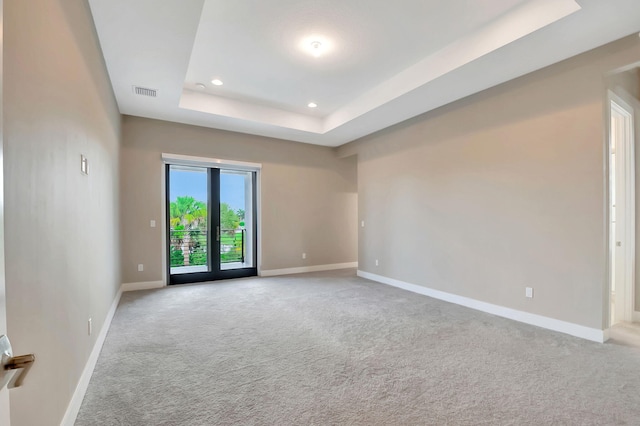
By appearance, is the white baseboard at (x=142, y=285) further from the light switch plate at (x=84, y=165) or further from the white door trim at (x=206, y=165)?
the light switch plate at (x=84, y=165)

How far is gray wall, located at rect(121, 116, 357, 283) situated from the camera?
4.93 m

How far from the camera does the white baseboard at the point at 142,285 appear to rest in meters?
4.82

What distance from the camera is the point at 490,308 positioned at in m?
3.80

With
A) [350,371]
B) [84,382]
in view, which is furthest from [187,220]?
[350,371]

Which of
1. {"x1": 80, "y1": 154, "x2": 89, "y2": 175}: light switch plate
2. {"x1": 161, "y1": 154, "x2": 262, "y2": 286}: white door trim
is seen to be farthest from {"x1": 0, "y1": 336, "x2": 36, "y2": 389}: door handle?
{"x1": 161, "y1": 154, "x2": 262, "y2": 286}: white door trim

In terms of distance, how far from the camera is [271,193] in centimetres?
621

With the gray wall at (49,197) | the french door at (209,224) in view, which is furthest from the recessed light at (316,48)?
the french door at (209,224)

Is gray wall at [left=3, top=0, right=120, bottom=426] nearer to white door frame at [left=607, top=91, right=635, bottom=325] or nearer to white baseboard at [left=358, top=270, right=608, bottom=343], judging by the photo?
white baseboard at [left=358, top=270, right=608, bottom=343]

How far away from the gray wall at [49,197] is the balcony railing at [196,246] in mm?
2926

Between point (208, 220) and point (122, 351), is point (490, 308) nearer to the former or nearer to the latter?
point (122, 351)

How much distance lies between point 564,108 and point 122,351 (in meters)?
5.06

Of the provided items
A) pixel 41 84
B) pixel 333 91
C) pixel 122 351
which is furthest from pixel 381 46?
pixel 122 351

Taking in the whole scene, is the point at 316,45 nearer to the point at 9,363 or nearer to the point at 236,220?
the point at 9,363

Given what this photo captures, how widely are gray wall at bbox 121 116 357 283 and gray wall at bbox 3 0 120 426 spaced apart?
8.44ft
